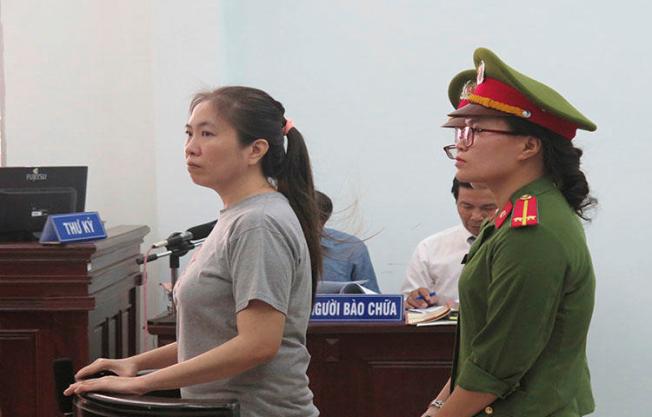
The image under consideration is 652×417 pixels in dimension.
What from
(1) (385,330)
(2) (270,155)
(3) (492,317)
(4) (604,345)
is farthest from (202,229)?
(4) (604,345)

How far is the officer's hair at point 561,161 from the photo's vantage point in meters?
1.63

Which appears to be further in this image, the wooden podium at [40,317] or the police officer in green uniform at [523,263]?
the wooden podium at [40,317]

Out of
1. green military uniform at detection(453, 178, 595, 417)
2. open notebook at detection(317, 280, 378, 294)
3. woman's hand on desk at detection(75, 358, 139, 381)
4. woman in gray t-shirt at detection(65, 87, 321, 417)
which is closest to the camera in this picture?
green military uniform at detection(453, 178, 595, 417)

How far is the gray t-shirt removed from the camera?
65.5 inches

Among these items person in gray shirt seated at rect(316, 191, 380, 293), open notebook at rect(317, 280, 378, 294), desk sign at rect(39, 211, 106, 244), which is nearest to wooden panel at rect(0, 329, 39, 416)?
desk sign at rect(39, 211, 106, 244)

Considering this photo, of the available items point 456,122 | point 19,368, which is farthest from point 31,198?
point 456,122

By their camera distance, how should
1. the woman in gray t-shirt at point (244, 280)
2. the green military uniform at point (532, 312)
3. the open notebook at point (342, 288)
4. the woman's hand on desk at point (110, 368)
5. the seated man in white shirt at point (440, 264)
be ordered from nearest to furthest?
the green military uniform at point (532, 312), the woman in gray t-shirt at point (244, 280), the woman's hand on desk at point (110, 368), the open notebook at point (342, 288), the seated man in white shirt at point (440, 264)

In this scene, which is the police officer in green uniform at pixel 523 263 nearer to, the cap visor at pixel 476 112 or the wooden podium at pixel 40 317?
the cap visor at pixel 476 112

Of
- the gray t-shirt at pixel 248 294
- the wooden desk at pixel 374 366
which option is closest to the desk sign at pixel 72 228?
the wooden desk at pixel 374 366

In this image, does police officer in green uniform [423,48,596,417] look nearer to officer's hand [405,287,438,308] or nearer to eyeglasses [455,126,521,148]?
eyeglasses [455,126,521,148]

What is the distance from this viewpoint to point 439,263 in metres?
3.94

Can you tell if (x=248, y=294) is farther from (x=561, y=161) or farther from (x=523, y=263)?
(x=561, y=161)

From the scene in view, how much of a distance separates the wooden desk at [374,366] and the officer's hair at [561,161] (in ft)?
4.76

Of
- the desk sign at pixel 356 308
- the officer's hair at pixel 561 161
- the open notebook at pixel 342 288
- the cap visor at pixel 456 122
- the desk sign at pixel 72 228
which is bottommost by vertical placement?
the desk sign at pixel 356 308
